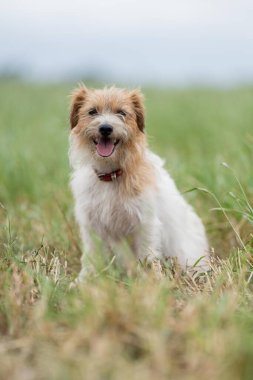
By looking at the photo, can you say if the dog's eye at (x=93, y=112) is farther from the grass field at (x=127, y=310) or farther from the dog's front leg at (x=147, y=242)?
the grass field at (x=127, y=310)

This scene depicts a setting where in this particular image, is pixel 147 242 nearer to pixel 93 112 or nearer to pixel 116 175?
A: pixel 116 175

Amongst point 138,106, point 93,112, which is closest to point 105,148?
point 93,112

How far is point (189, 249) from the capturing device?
5211 mm

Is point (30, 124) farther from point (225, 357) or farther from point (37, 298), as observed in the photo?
point (225, 357)

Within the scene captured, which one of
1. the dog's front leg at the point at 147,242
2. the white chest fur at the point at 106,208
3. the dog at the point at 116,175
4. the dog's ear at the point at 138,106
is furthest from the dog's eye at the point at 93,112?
the dog's front leg at the point at 147,242

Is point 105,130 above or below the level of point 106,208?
above

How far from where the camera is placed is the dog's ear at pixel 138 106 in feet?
15.8

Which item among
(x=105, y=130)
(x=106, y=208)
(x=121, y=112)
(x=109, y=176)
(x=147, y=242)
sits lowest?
(x=147, y=242)

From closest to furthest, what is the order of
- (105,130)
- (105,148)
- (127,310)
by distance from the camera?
(127,310), (105,130), (105,148)

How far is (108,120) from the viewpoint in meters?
4.62

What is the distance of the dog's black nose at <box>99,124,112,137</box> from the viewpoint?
4.59 m

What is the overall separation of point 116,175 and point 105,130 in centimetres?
39

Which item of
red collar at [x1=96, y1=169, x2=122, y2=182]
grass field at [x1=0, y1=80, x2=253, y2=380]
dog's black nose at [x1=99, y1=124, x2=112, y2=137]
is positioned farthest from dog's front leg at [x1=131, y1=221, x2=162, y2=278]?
dog's black nose at [x1=99, y1=124, x2=112, y2=137]

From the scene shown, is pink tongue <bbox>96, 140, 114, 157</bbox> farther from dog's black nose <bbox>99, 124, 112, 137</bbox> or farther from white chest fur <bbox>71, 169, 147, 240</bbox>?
white chest fur <bbox>71, 169, 147, 240</bbox>
